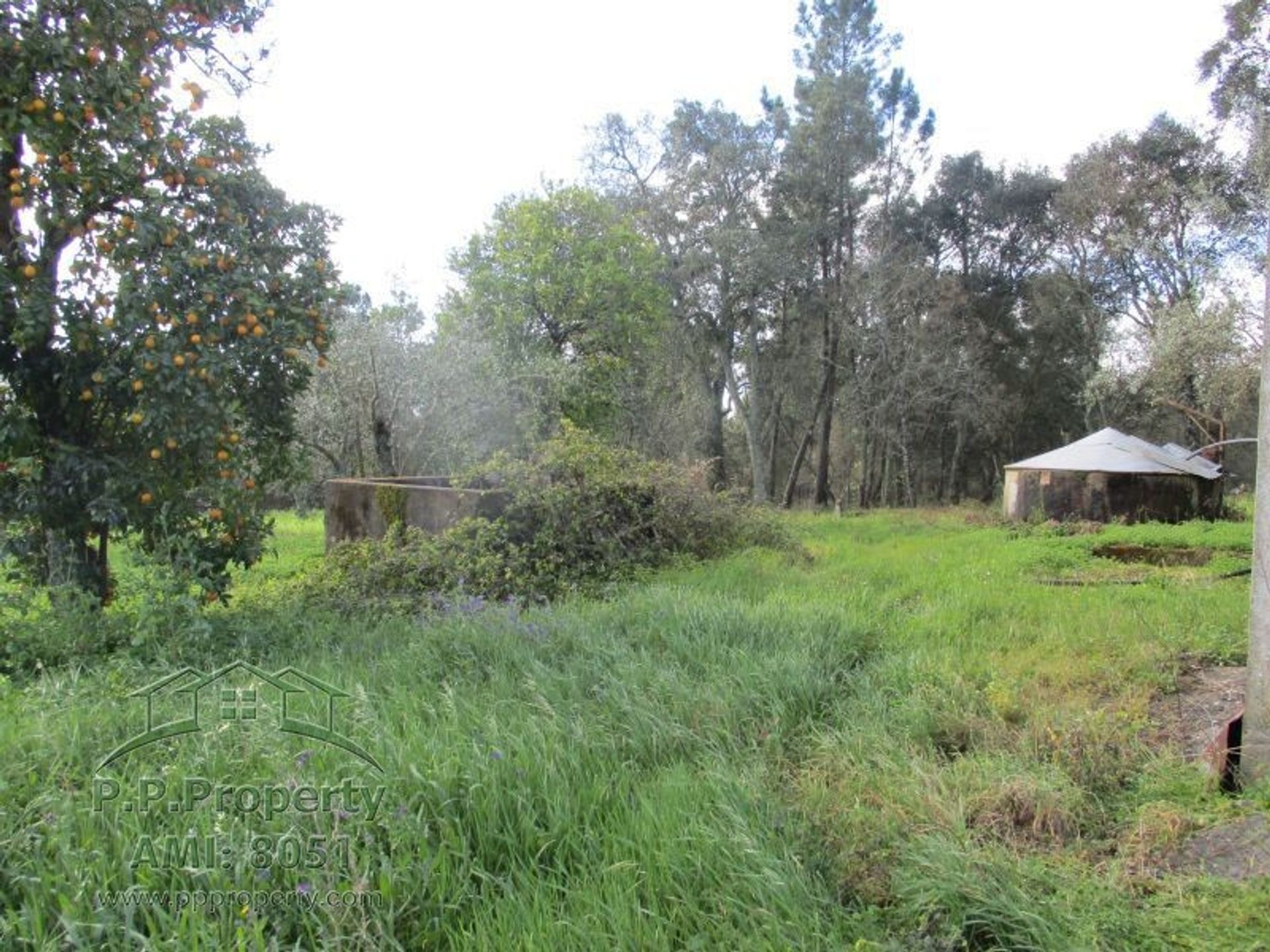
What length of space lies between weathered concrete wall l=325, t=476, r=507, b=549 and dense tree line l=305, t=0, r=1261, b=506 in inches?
98.7

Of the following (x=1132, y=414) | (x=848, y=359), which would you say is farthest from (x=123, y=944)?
(x=1132, y=414)

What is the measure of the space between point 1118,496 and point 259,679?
11.8 metres

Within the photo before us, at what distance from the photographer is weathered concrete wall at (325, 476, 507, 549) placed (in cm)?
738

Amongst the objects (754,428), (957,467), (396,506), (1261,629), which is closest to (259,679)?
(1261,629)

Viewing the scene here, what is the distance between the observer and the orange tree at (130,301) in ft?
13.0

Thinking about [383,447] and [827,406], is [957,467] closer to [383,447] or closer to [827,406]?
[827,406]

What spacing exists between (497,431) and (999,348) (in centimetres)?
1638

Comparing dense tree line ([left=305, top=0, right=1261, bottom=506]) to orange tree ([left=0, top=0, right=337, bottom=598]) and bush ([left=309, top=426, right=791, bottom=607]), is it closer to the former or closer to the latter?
bush ([left=309, top=426, right=791, bottom=607])

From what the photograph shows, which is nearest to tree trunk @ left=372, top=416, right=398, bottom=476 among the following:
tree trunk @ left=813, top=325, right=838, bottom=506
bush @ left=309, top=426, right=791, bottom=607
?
bush @ left=309, top=426, right=791, bottom=607

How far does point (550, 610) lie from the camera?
4.74m

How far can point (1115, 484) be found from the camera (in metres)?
11.0

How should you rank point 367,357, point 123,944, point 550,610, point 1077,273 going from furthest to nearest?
point 1077,273
point 367,357
point 550,610
point 123,944

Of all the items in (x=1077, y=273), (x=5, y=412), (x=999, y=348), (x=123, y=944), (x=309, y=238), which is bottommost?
(x=123, y=944)

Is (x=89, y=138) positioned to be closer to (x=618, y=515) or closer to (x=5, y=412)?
(x=5, y=412)
